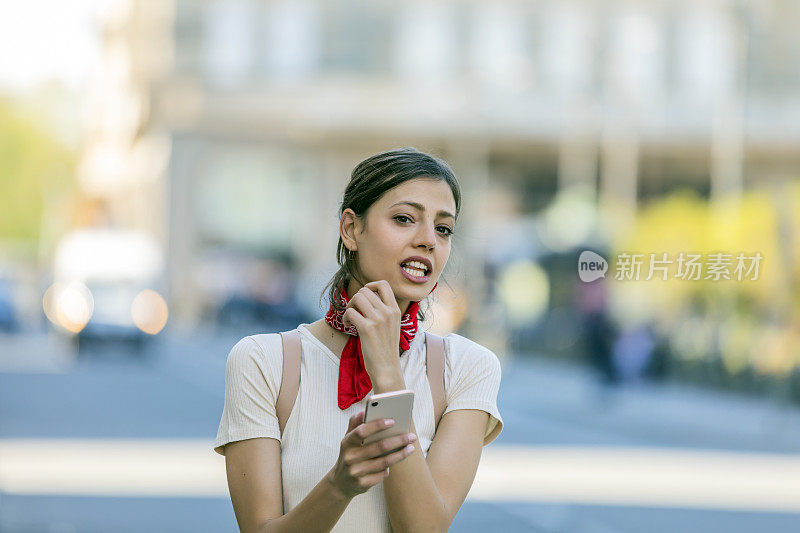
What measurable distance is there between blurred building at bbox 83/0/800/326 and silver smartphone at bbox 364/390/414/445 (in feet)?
180

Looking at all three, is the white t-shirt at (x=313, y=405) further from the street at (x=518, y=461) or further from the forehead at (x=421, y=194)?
the street at (x=518, y=461)

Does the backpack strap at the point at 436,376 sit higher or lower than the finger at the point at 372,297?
lower

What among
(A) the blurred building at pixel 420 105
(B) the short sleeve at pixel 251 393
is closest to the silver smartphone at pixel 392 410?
(B) the short sleeve at pixel 251 393

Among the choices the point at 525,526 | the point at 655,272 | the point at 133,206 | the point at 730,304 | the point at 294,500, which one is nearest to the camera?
the point at 294,500

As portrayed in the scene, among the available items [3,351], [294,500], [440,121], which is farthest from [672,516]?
[440,121]

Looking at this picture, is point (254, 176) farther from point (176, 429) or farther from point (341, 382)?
point (341, 382)

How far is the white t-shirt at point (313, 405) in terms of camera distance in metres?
2.91

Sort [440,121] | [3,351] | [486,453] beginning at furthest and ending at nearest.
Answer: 1. [440,121]
2. [3,351]
3. [486,453]

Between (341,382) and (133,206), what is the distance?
7610cm

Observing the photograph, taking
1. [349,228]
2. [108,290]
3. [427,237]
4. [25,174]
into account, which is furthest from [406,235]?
[25,174]

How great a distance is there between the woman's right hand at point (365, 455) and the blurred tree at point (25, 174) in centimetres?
10542

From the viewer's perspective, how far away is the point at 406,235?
115 inches

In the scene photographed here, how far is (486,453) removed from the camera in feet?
52.1

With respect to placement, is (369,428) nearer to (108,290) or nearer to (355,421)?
(355,421)
